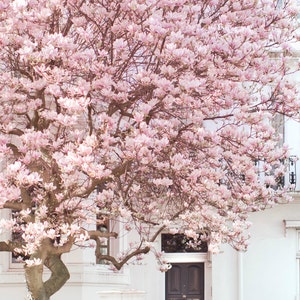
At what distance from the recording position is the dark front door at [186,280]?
25234 millimetres

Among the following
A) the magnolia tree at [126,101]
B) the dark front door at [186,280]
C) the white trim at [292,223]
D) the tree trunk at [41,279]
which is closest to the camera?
the magnolia tree at [126,101]

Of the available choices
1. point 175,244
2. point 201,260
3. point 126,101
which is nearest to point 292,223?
point 201,260

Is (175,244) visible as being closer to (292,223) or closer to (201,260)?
(201,260)

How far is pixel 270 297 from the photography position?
2453 cm

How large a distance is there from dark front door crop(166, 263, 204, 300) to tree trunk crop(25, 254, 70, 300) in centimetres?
869

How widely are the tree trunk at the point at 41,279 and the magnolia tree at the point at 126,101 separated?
0.05ft

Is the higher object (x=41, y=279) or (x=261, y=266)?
(x=261, y=266)

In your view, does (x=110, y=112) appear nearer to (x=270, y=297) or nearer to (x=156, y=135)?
(x=156, y=135)

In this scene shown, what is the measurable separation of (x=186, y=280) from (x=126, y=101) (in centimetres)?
1032

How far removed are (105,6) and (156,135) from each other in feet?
6.40

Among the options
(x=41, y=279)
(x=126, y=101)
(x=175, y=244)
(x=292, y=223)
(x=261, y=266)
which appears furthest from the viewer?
(x=175, y=244)

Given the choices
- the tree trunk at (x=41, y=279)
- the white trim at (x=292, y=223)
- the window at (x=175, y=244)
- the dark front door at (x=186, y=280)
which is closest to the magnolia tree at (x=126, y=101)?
the tree trunk at (x=41, y=279)

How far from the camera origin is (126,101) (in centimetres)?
1570

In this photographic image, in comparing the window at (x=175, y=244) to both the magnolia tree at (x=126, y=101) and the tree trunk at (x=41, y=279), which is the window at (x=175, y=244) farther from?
the tree trunk at (x=41, y=279)
